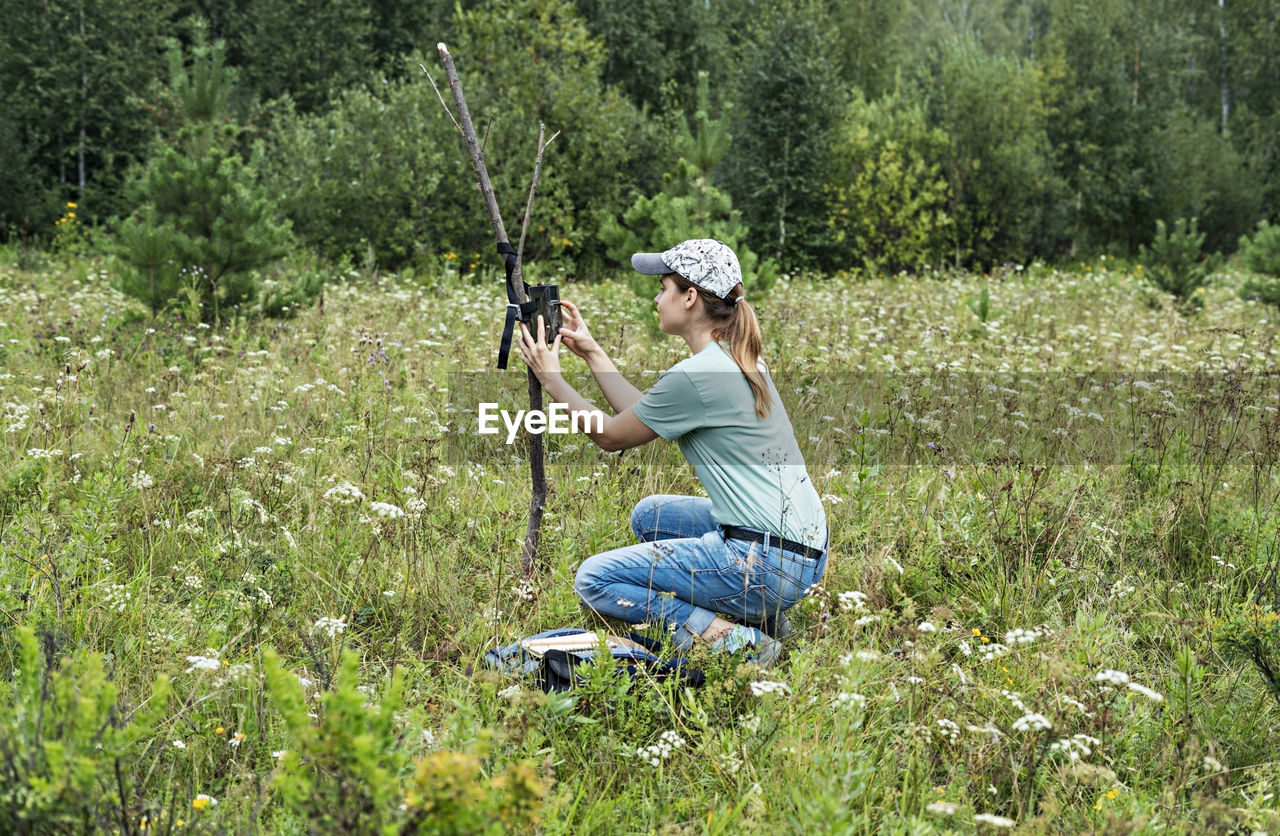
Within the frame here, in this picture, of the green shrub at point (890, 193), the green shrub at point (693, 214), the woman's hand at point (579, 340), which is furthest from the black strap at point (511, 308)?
the green shrub at point (890, 193)

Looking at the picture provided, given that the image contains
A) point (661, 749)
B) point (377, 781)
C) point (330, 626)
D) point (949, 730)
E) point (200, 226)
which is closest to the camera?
point (377, 781)

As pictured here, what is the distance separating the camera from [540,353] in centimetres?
325

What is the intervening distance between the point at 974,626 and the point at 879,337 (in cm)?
416

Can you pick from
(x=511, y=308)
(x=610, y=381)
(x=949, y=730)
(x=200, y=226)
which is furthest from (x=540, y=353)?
(x=200, y=226)

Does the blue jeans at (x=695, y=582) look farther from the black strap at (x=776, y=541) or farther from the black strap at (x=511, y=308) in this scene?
the black strap at (x=511, y=308)

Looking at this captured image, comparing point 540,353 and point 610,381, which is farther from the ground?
point 540,353

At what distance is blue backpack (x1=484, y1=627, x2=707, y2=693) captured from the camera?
2.94m

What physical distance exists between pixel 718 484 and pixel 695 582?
1.11ft

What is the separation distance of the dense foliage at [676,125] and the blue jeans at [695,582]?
6.64m

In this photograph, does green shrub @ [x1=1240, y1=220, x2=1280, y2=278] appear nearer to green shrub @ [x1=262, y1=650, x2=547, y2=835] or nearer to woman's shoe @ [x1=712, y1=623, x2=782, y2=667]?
woman's shoe @ [x1=712, y1=623, x2=782, y2=667]

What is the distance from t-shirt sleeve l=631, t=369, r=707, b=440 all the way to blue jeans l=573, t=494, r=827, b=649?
388 millimetres

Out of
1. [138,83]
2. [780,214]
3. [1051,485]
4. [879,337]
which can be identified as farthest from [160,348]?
[138,83]

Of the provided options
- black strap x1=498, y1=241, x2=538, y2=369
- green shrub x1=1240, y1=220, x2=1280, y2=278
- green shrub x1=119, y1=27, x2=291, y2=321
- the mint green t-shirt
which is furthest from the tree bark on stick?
green shrub x1=1240, y1=220, x2=1280, y2=278

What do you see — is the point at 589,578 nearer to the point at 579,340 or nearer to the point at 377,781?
the point at 579,340
